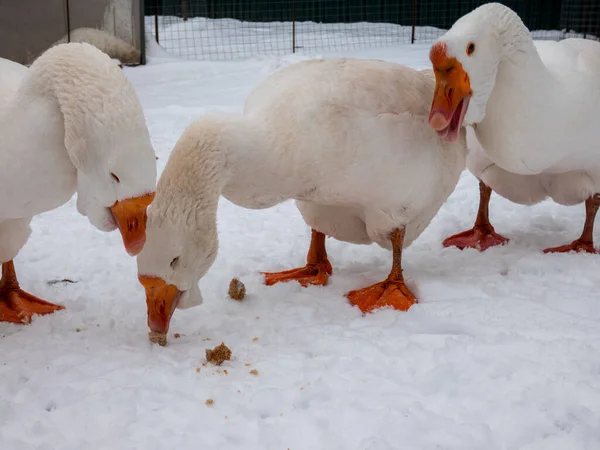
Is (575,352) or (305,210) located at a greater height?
(305,210)

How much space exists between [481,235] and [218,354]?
2.24m

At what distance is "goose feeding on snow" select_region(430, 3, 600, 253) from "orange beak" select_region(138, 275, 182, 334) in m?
1.46

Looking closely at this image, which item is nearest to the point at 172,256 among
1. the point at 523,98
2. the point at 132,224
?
the point at 132,224

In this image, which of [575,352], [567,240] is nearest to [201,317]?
[575,352]

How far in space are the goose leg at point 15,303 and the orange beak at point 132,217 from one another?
100 cm

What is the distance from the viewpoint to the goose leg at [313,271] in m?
3.84

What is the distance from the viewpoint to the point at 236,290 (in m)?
3.57

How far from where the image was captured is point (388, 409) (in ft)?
8.09

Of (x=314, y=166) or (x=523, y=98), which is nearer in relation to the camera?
(x=314, y=166)

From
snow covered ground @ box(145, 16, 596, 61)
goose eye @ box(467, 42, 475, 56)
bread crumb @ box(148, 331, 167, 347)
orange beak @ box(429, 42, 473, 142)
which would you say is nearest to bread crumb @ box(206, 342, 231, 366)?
bread crumb @ box(148, 331, 167, 347)

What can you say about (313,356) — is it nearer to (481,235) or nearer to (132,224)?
(132,224)

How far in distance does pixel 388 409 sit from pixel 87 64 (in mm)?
1716

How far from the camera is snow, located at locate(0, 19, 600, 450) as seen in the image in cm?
236

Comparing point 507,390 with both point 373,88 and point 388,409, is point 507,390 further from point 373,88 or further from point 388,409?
point 373,88
